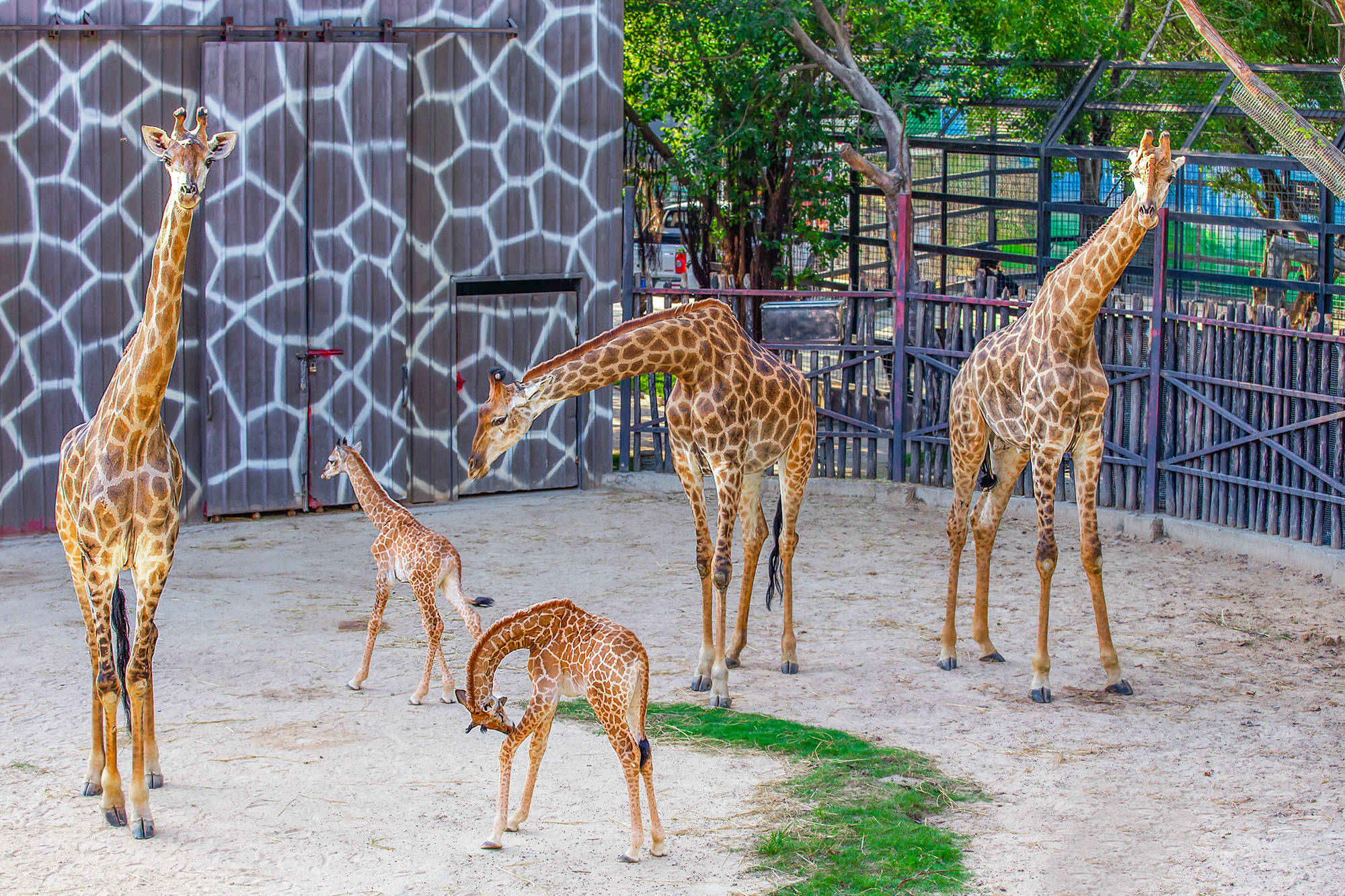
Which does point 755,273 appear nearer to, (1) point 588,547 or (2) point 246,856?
(1) point 588,547

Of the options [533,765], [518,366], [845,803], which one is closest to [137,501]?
[533,765]

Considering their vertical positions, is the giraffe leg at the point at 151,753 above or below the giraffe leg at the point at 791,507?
below

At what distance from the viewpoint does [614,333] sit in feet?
24.7

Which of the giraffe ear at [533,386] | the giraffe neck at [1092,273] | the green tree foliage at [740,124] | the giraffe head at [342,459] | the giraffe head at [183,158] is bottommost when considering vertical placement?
the giraffe head at [342,459]

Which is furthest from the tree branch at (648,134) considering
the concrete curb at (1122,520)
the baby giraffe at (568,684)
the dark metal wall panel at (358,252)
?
the baby giraffe at (568,684)

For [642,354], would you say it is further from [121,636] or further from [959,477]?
[121,636]

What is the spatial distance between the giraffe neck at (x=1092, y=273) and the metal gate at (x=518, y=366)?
5.12 m

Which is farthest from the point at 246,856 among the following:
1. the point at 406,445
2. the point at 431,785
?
the point at 406,445

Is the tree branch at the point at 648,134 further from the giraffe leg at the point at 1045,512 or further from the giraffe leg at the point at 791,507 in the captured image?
the giraffe leg at the point at 1045,512

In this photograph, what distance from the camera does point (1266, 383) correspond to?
1034 centimetres

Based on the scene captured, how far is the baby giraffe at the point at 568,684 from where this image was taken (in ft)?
18.7

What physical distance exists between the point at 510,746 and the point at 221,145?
8.80 feet

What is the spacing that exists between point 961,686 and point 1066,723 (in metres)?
0.73

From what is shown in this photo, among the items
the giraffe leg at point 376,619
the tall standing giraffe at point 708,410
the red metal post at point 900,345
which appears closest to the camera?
the tall standing giraffe at point 708,410
